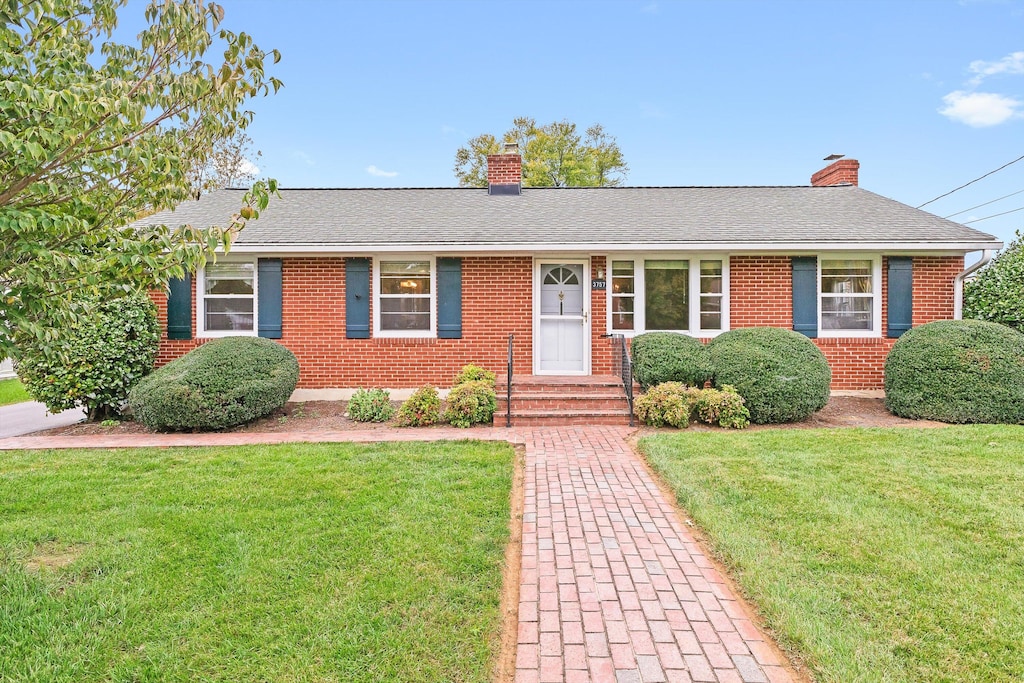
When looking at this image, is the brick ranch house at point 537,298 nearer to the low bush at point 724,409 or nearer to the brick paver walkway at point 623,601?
the low bush at point 724,409

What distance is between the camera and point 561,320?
9.51 metres

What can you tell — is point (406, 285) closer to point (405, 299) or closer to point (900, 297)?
point (405, 299)

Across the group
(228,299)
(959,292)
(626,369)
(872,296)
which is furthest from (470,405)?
(959,292)

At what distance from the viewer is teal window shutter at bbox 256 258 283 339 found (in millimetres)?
9250

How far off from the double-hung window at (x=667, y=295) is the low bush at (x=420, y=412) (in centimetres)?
384

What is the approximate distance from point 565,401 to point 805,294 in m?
5.10

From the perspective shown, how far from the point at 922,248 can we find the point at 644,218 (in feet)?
15.7

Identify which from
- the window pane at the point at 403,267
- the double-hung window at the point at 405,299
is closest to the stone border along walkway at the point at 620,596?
the double-hung window at the point at 405,299

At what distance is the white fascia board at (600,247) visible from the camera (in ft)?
29.0

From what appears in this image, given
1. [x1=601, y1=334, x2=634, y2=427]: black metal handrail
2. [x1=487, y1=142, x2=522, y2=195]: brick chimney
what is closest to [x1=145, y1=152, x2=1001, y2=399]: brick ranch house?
[x1=601, y1=334, x2=634, y2=427]: black metal handrail

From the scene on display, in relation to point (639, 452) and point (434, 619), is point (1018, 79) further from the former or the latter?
point (434, 619)

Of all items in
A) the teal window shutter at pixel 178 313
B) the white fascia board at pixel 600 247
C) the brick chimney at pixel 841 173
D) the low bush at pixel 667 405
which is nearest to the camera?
the low bush at pixel 667 405

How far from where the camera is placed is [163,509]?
411 centimetres

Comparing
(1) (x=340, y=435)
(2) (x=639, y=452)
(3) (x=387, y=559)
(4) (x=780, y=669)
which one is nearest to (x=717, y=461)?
(2) (x=639, y=452)
